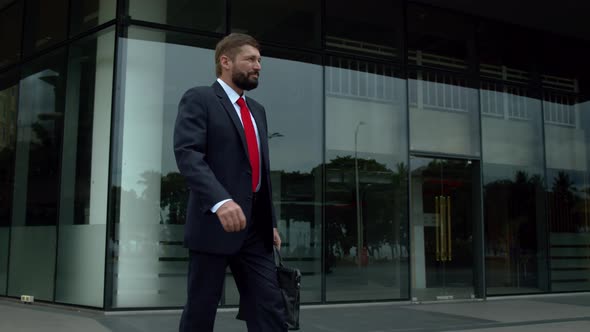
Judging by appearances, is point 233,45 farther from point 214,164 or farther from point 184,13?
point 184,13

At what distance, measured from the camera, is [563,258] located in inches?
419

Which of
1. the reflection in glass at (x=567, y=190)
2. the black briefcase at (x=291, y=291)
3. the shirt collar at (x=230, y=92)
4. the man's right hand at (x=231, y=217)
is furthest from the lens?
the reflection in glass at (x=567, y=190)

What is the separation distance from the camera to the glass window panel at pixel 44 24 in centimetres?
849

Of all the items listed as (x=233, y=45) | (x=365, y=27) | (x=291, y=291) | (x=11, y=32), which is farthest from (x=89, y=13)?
(x=291, y=291)

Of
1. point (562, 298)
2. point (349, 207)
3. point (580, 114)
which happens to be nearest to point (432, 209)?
point (349, 207)

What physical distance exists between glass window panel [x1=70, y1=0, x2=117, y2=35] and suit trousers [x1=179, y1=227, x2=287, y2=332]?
5.70 metres

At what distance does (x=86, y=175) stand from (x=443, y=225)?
5425mm

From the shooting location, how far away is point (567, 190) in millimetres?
10906

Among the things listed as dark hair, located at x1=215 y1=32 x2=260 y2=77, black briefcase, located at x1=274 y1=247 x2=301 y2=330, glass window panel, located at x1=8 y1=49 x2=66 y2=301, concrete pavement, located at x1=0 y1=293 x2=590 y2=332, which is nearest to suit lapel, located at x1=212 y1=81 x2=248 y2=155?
dark hair, located at x1=215 y1=32 x2=260 y2=77

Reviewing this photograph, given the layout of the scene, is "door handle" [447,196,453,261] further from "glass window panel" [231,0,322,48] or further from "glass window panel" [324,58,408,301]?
"glass window panel" [231,0,322,48]

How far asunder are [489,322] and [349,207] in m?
2.52

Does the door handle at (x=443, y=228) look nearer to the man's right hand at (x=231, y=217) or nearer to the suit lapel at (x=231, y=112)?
the suit lapel at (x=231, y=112)

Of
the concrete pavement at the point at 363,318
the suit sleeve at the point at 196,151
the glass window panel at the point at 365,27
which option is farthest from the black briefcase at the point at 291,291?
the glass window panel at the point at 365,27

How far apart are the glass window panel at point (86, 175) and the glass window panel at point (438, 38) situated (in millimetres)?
4601
